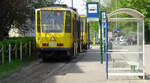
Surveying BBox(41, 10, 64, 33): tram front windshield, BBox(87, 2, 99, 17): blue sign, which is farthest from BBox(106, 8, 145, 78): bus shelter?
BBox(41, 10, 64, 33): tram front windshield

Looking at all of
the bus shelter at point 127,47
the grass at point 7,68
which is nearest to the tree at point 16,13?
the grass at point 7,68

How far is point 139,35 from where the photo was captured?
11.7m

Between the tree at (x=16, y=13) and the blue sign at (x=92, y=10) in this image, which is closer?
the blue sign at (x=92, y=10)

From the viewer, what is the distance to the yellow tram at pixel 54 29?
57.3 ft

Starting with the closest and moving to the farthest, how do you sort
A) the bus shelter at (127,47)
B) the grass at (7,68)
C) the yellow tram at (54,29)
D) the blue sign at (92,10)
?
the bus shelter at (127,47) < the grass at (7,68) < the blue sign at (92,10) < the yellow tram at (54,29)

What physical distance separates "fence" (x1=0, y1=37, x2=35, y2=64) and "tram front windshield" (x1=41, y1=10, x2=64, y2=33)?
6.21 ft

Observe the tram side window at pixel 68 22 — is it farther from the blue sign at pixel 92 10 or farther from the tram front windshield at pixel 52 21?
the blue sign at pixel 92 10

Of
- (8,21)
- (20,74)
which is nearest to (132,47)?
(20,74)

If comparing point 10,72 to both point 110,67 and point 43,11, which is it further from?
point 43,11

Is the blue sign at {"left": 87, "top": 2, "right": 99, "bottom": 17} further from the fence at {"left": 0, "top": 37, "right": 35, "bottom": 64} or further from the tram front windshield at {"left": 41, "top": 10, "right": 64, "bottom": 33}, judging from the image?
the fence at {"left": 0, "top": 37, "right": 35, "bottom": 64}

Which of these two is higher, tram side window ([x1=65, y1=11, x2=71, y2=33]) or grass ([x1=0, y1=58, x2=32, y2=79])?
tram side window ([x1=65, y1=11, x2=71, y2=33])

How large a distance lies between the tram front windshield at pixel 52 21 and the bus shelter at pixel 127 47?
18.3ft

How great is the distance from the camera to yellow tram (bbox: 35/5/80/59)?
17469 mm

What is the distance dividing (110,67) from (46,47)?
6.60 meters
